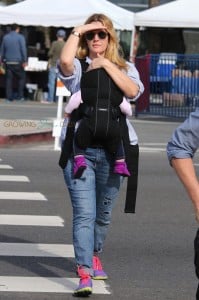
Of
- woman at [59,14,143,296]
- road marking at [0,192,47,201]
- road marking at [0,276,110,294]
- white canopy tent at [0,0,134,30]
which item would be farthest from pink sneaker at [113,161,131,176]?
white canopy tent at [0,0,134,30]

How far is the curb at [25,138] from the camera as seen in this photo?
645 inches

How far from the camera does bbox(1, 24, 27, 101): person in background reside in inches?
968

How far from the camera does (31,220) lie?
374 inches

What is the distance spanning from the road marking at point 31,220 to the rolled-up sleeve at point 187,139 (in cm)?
470

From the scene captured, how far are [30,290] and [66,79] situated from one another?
60.3 inches

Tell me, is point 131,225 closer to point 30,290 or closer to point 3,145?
point 30,290

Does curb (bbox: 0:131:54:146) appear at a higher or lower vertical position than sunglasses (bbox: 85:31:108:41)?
lower

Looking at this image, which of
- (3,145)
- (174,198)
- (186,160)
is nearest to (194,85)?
(3,145)

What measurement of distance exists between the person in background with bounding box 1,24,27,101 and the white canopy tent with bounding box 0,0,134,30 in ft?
1.13

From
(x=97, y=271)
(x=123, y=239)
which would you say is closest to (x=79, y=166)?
(x=97, y=271)

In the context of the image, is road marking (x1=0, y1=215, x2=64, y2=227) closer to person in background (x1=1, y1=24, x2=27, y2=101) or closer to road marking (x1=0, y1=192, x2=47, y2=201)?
road marking (x1=0, y1=192, x2=47, y2=201)

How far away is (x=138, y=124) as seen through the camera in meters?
21.0

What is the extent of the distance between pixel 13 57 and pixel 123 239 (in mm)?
16541

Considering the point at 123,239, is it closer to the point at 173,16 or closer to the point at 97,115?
the point at 97,115
